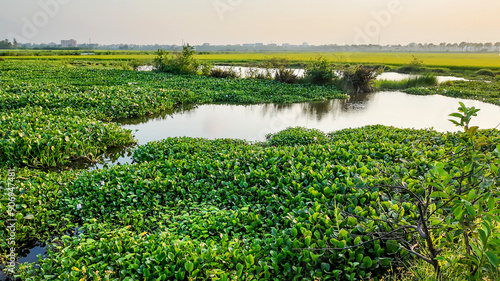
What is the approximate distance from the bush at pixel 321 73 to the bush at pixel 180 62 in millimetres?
8595

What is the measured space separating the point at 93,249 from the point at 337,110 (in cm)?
1150

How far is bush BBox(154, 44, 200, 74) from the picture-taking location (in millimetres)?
21312

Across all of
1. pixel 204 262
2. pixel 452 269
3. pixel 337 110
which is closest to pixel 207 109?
pixel 337 110

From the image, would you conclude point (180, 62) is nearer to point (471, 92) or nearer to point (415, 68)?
point (471, 92)

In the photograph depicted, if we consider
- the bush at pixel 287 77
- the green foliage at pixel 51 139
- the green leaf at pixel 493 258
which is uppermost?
the bush at pixel 287 77

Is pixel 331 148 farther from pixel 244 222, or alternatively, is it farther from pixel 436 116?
pixel 436 116

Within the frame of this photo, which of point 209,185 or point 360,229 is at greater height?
point 360,229

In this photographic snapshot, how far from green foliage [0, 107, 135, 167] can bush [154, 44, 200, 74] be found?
14405 millimetres

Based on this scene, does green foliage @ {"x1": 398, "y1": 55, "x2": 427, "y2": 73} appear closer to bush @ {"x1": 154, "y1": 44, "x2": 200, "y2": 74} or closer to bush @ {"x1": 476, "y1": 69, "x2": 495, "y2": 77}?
bush @ {"x1": 476, "y1": 69, "x2": 495, "y2": 77}

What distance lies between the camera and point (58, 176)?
495cm

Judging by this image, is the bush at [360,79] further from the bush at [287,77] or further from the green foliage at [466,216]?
the green foliage at [466,216]

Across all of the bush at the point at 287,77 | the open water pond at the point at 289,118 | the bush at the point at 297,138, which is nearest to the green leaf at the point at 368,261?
the bush at the point at 297,138

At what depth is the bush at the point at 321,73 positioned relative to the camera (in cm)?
1809

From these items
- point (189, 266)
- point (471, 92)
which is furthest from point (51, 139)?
point (471, 92)
